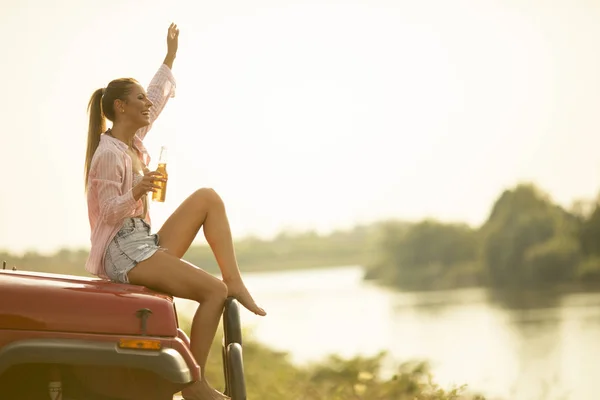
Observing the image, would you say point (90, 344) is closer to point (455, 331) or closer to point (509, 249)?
point (455, 331)

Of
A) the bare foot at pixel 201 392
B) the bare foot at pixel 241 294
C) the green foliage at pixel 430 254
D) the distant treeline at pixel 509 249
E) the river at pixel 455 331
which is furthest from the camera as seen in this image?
the green foliage at pixel 430 254

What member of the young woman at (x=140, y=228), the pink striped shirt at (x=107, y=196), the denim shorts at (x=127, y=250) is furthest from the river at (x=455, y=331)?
the pink striped shirt at (x=107, y=196)

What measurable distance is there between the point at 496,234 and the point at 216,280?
117ft

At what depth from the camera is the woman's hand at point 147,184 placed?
15.2 feet

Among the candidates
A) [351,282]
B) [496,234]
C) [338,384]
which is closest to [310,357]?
[338,384]

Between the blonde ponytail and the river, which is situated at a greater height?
the blonde ponytail

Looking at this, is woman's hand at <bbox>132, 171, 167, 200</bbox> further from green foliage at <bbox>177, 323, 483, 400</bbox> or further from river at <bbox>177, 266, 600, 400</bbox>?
river at <bbox>177, 266, 600, 400</bbox>

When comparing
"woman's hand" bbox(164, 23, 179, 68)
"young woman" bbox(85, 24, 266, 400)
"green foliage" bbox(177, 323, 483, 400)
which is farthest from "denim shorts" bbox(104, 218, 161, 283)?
"green foliage" bbox(177, 323, 483, 400)

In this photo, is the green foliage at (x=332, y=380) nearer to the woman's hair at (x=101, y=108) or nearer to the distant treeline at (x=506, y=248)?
the woman's hair at (x=101, y=108)

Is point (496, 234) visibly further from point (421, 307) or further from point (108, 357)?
Answer: point (108, 357)

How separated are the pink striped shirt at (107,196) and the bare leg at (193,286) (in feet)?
0.87

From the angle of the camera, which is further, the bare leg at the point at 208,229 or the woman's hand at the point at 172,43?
the woman's hand at the point at 172,43

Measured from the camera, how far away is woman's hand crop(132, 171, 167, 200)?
4.63 meters

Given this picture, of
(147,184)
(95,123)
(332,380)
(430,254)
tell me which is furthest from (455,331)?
(147,184)
